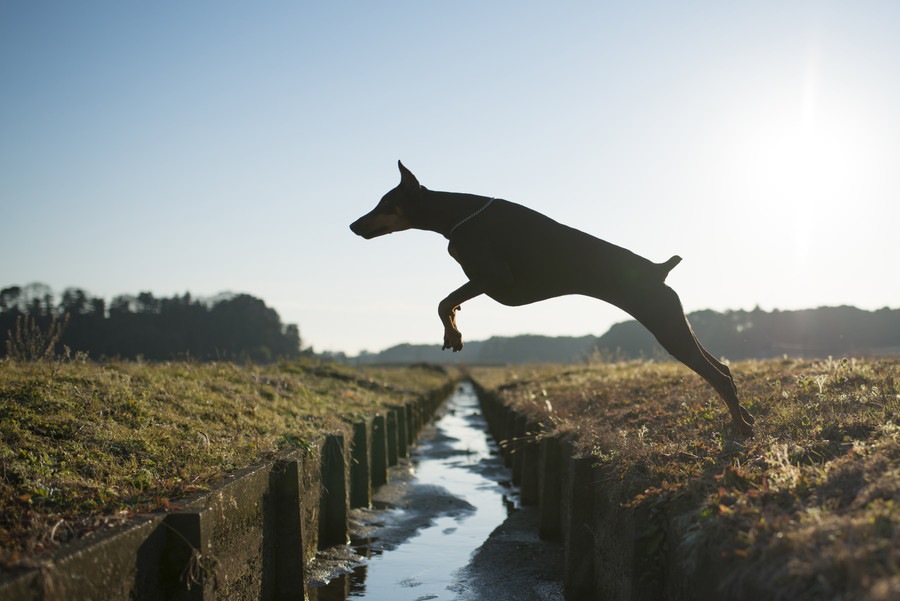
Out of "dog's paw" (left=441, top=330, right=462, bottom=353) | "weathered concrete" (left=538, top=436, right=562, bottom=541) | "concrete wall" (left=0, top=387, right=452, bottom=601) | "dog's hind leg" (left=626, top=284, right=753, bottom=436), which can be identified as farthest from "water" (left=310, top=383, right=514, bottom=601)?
"dog's hind leg" (left=626, top=284, right=753, bottom=436)

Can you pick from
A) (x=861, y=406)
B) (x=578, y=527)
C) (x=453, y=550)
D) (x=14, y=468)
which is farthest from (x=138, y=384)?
(x=861, y=406)

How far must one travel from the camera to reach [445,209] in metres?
6.41

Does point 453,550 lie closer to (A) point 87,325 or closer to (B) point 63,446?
(B) point 63,446

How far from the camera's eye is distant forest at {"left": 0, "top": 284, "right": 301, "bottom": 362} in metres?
15.6

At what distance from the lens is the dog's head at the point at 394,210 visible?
6.46m

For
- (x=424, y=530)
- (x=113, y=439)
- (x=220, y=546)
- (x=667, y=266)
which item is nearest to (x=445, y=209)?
(x=667, y=266)

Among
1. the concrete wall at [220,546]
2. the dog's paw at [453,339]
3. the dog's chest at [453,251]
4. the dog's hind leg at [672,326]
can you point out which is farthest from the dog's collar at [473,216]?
the concrete wall at [220,546]

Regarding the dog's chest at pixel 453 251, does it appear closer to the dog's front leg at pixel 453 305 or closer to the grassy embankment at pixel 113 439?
the dog's front leg at pixel 453 305

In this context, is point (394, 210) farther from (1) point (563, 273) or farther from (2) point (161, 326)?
(2) point (161, 326)

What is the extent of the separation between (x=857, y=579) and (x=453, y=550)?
264 inches

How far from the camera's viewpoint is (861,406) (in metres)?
6.21

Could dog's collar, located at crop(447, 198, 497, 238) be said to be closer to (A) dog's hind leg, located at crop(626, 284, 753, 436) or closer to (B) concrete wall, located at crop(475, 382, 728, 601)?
(A) dog's hind leg, located at crop(626, 284, 753, 436)

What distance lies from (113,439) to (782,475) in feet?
16.7

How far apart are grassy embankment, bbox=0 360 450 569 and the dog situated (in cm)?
246
